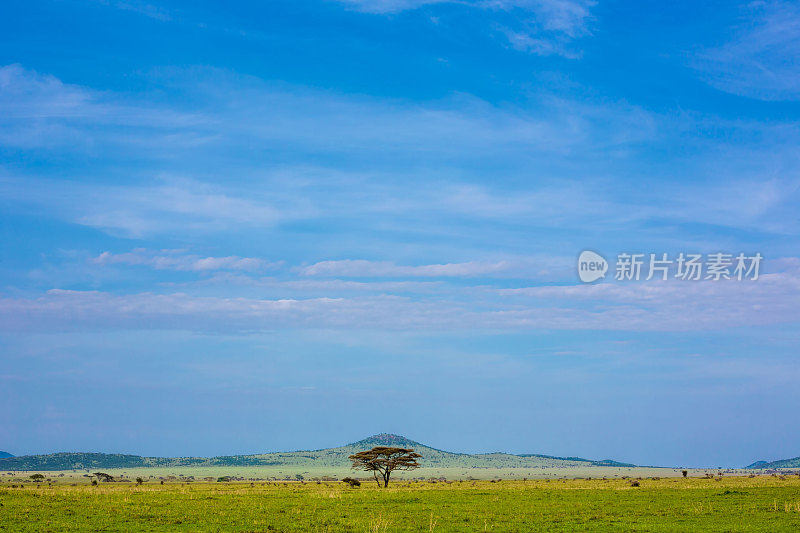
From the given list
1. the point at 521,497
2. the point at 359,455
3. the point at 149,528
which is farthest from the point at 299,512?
the point at 359,455

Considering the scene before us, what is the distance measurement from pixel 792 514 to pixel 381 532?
2129 cm

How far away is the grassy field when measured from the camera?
3319 cm

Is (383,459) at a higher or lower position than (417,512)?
higher

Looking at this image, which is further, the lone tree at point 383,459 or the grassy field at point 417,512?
the lone tree at point 383,459

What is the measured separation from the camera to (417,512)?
39.8 meters

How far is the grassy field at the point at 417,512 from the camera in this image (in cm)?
3319

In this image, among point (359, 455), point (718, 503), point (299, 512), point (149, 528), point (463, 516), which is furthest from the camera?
point (359, 455)

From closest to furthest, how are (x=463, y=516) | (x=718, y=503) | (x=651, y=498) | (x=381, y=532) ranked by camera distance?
1. (x=381, y=532)
2. (x=463, y=516)
3. (x=718, y=503)
4. (x=651, y=498)

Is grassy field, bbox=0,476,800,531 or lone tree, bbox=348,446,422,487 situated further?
lone tree, bbox=348,446,422,487

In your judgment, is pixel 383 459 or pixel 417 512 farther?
pixel 383 459

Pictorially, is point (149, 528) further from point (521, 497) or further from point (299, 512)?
point (521, 497)

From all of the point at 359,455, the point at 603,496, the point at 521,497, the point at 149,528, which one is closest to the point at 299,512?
the point at 149,528

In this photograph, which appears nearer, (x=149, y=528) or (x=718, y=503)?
(x=149, y=528)

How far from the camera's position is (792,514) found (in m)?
35.7
